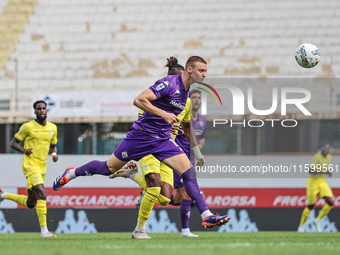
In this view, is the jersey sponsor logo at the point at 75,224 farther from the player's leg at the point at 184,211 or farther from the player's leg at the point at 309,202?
the player's leg at the point at 309,202

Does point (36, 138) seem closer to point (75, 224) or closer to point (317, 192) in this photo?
point (75, 224)

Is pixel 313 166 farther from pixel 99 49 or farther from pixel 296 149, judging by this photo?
pixel 99 49

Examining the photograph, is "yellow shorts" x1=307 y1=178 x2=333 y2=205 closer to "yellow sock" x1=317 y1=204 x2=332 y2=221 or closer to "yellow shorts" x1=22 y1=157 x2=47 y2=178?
"yellow sock" x1=317 y1=204 x2=332 y2=221

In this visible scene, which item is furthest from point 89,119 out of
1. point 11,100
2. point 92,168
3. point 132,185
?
point 92,168

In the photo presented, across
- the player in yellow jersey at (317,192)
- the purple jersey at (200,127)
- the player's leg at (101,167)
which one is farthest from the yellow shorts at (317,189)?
the player's leg at (101,167)

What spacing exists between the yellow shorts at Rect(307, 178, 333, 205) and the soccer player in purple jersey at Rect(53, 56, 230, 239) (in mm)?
5708

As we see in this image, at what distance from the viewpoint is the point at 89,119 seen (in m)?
14.6

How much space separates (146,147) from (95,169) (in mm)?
696

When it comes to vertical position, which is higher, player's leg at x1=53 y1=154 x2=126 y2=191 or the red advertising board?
→ player's leg at x1=53 y1=154 x2=126 y2=191

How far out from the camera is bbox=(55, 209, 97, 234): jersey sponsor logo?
444 inches

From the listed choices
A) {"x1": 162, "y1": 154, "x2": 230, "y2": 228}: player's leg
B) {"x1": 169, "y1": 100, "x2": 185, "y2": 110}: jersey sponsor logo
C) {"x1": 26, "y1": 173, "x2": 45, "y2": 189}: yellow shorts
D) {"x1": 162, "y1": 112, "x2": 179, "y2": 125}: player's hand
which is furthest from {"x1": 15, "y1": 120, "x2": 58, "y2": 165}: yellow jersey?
{"x1": 162, "y1": 112, "x2": 179, "y2": 125}: player's hand

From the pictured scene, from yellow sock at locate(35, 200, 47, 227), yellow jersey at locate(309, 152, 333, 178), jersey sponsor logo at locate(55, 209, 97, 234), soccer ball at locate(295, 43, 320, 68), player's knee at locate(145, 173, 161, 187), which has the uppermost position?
soccer ball at locate(295, 43, 320, 68)

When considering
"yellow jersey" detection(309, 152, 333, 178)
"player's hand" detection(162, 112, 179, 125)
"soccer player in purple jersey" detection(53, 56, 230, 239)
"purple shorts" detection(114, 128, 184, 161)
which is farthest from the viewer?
"yellow jersey" detection(309, 152, 333, 178)

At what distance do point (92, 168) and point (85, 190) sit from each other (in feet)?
17.2
